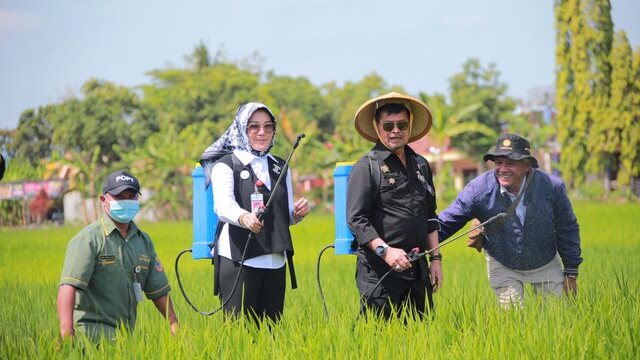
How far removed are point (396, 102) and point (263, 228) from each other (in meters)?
0.88

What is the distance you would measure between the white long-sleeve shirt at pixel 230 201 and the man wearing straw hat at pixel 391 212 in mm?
415

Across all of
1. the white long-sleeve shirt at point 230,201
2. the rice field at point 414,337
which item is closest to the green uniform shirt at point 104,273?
the rice field at point 414,337

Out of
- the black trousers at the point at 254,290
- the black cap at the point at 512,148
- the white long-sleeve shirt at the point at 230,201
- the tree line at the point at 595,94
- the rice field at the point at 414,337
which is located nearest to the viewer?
the rice field at the point at 414,337

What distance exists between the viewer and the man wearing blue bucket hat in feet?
16.2

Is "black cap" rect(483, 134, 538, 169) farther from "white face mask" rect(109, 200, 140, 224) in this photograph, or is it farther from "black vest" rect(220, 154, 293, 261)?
"white face mask" rect(109, 200, 140, 224)

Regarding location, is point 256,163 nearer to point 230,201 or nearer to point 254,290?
point 230,201

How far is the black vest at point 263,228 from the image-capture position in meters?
4.40

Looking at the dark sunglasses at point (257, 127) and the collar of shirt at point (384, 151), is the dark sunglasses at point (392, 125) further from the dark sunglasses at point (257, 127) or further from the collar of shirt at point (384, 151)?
the dark sunglasses at point (257, 127)

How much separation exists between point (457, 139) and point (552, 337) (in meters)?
42.2

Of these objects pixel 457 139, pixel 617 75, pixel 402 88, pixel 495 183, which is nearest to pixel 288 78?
pixel 402 88

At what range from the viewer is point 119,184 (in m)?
Answer: 3.96

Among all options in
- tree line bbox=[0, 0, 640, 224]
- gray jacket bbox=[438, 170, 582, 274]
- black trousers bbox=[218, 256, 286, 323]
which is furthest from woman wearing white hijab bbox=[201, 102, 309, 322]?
tree line bbox=[0, 0, 640, 224]

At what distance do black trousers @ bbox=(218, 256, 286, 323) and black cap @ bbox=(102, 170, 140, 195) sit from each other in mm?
677

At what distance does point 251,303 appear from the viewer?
4438 millimetres
